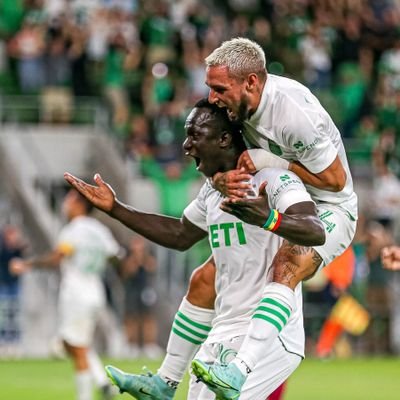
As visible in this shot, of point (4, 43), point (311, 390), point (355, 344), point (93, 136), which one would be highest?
point (4, 43)

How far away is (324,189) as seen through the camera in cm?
Answer: 823

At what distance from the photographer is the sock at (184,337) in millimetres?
8625

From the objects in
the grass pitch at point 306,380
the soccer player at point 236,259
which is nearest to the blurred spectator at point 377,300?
the grass pitch at point 306,380

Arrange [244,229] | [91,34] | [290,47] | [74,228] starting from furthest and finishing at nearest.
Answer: [290,47] → [91,34] → [74,228] → [244,229]

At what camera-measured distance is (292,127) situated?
7922mm

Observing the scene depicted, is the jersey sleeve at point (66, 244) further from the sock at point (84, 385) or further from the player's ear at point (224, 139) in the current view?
the player's ear at point (224, 139)

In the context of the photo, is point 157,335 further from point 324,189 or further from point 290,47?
point 324,189

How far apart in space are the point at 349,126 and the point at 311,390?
27.7 feet

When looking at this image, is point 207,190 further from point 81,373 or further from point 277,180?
point 81,373

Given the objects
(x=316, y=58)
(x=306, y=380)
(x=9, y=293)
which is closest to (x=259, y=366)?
(x=306, y=380)

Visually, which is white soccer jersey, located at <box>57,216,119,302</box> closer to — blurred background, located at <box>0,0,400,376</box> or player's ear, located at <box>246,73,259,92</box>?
blurred background, located at <box>0,0,400,376</box>

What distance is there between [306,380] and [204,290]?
29.4 ft

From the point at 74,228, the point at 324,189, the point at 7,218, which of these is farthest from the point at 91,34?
the point at 324,189

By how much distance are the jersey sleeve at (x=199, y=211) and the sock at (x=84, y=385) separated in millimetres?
5968
